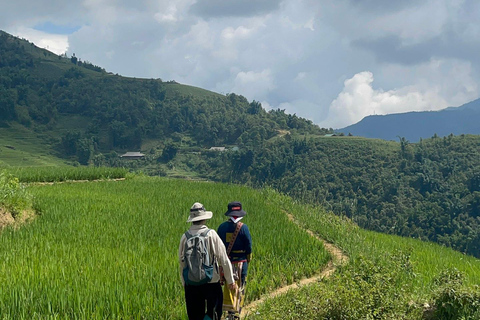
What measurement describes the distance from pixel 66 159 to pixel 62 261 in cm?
11263

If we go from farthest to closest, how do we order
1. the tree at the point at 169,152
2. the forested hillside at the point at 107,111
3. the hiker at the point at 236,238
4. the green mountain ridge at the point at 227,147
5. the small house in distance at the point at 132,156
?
the forested hillside at the point at 107,111
the small house in distance at the point at 132,156
the tree at the point at 169,152
the green mountain ridge at the point at 227,147
the hiker at the point at 236,238

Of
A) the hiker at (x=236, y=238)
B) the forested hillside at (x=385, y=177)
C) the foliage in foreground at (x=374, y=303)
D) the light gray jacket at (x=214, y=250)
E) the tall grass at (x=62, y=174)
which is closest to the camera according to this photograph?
the light gray jacket at (x=214, y=250)

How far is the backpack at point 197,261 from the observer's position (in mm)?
5488

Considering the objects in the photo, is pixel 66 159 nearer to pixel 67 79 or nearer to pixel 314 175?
pixel 67 79

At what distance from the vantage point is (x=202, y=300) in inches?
229

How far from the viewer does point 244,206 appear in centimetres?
1753

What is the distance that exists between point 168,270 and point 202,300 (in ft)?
A: 8.74

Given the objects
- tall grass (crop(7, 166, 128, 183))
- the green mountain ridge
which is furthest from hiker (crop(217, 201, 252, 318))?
the green mountain ridge

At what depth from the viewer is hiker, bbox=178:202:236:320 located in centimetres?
550

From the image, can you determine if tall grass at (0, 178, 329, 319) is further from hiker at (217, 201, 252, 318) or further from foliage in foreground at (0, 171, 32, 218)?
hiker at (217, 201, 252, 318)

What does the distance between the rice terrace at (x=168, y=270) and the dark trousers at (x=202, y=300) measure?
3.33 feet

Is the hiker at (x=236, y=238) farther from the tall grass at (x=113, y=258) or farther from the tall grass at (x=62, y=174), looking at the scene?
the tall grass at (x=62, y=174)

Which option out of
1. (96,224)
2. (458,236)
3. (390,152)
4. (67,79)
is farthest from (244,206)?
(67,79)

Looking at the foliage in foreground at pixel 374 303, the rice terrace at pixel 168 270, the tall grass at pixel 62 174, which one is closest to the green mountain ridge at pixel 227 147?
the tall grass at pixel 62 174
